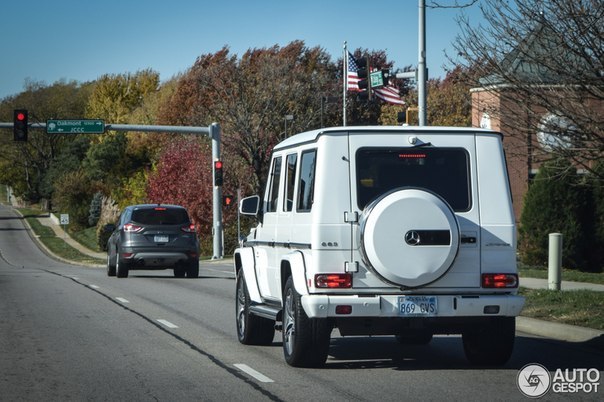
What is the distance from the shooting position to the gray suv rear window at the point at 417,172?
10.8 metres

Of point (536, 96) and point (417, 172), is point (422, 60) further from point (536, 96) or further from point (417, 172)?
point (417, 172)

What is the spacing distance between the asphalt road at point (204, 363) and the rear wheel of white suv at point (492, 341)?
0.50 ft

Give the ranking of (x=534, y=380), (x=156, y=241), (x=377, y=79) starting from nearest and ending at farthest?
1. (x=534, y=380)
2. (x=377, y=79)
3. (x=156, y=241)

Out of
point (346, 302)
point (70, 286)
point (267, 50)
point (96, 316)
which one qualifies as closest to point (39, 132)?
point (267, 50)

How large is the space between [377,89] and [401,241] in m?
24.6

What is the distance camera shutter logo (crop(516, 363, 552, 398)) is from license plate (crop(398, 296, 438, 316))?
1014mm

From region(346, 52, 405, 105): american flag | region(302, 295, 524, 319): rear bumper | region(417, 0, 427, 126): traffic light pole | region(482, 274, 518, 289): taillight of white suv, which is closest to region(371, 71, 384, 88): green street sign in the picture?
region(346, 52, 405, 105): american flag

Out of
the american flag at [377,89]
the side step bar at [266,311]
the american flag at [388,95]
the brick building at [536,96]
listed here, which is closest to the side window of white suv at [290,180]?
the side step bar at [266,311]

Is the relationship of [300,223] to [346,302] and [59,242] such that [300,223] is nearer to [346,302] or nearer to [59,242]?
[346,302]

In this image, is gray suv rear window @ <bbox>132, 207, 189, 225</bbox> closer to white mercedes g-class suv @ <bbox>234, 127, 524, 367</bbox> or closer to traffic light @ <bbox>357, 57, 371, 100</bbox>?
traffic light @ <bbox>357, 57, 371, 100</bbox>

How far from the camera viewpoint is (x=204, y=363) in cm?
1169

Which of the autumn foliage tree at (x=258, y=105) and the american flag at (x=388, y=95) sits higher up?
→ the autumn foliage tree at (x=258, y=105)

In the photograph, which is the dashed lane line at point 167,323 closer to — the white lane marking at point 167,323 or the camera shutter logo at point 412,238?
the white lane marking at point 167,323

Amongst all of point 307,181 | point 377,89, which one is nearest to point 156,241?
point 377,89
